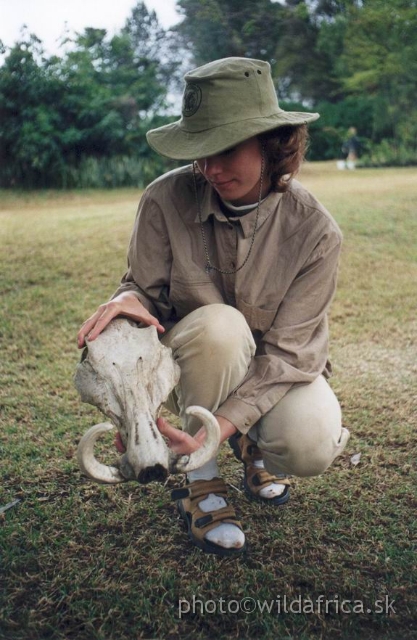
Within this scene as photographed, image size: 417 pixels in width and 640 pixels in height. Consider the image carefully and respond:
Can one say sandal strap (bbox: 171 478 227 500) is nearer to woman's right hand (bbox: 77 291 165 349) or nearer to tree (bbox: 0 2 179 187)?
woman's right hand (bbox: 77 291 165 349)

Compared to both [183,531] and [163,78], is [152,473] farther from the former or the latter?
[163,78]

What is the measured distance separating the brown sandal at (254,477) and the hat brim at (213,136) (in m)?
1.23

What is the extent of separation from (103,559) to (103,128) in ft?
27.2

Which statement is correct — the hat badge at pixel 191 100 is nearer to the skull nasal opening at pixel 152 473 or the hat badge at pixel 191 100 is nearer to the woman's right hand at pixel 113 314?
the woman's right hand at pixel 113 314

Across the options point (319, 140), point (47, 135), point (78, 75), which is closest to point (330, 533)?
point (47, 135)

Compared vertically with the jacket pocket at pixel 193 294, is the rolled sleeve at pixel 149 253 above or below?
above

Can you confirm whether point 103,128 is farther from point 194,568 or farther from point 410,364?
point 194,568

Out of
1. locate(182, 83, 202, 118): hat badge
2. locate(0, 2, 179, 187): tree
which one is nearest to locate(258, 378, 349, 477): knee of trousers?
locate(182, 83, 202, 118): hat badge

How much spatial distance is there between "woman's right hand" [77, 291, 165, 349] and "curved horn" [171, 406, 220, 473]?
0.40 meters

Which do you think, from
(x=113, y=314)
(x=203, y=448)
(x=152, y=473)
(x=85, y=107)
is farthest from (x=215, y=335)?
(x=85, y=107)

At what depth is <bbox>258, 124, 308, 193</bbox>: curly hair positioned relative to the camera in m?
2.39

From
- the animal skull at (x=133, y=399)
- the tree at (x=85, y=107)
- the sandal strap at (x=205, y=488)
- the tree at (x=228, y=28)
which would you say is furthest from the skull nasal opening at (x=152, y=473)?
the tree at (x=85, y=107)

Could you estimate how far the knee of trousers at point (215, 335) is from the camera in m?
2.33

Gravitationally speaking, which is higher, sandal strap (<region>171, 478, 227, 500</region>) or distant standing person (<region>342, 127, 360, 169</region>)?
sandal strap (<region>171, 478, 227, 500</region>)
